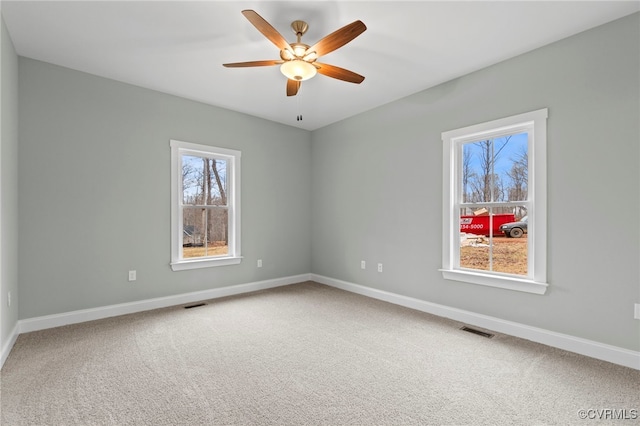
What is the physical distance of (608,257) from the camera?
8.27ft

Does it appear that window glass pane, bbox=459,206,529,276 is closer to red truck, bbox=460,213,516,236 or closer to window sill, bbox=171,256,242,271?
red truck, bbox=460,213,516,236

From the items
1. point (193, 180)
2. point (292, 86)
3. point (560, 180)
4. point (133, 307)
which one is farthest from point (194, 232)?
point (560, 180)

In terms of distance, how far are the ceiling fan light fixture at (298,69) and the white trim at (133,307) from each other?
3107 millimetres

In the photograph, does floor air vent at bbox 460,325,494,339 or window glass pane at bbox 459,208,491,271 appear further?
window glass pane at bbox 459,208,491,271

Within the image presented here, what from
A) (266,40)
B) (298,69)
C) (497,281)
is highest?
(266,40)

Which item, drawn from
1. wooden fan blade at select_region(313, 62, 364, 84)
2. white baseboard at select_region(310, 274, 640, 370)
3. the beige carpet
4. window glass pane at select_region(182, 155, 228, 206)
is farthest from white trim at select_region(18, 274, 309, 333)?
wooden fan blade at select_region(313, 62, 364, 84)

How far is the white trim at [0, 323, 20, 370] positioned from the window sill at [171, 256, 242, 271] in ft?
4.91

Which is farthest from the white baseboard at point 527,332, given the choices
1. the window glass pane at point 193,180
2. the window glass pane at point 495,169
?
the window glass pane at point 193,180

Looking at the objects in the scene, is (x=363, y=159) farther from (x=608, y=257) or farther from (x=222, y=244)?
(x=608, y=257)

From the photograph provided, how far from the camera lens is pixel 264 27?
84.1 inches

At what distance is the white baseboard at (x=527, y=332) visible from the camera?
245cm

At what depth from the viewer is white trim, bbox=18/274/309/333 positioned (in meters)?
3.11

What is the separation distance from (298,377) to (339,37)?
8.16 feet

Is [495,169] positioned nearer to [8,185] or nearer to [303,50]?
[303,50]
